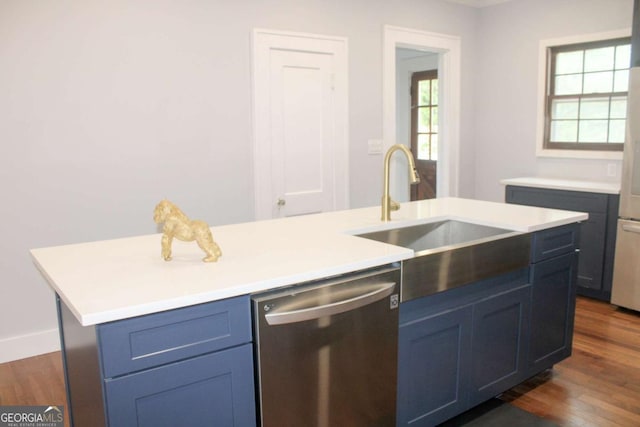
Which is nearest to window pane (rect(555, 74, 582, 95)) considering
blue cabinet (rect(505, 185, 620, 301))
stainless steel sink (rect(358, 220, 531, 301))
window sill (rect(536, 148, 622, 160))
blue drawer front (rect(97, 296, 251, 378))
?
window sill (rect(536, 148, 622, 160))

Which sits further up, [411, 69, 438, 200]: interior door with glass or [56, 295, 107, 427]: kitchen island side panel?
[411, 69, 438, 200]: interior door with glass

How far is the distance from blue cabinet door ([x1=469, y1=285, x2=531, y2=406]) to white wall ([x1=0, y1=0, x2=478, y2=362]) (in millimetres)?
2072

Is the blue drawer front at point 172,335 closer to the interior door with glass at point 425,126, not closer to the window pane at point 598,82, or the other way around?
the window pane at point 598,82

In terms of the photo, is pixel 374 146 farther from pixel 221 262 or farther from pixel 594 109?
pixel 221 262

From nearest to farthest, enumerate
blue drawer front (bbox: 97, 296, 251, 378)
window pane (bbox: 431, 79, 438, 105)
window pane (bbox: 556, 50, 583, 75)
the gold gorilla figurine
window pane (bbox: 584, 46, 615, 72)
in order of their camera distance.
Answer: blue drawer front (bbox: 97, 296, 251, 378), the gold gorilla figurine, window pane (bbox: 584, 46, 615, 72), window pane (bbox: 556, 50, 583, 75), window pane (bbox: 431, 79, 438, 105)

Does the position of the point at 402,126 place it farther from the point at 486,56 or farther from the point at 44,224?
the point at 44,224

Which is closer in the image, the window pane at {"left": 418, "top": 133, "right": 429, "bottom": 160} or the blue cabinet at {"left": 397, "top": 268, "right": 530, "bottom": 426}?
the blue cabinet at {"left": 397, "top": 268, "right": 530, "bottom": 426}

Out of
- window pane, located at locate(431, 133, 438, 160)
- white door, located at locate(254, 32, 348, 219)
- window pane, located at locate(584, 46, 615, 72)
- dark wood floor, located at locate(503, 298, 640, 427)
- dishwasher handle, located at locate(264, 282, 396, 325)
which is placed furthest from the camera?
window pane, located at locate(431, 133, 438, 160)

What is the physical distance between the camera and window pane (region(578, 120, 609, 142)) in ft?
15.0

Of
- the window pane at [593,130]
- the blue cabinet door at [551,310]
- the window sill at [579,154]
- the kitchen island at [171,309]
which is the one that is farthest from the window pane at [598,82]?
the kitchen island at [171,309]

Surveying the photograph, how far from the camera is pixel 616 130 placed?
4.48 meters

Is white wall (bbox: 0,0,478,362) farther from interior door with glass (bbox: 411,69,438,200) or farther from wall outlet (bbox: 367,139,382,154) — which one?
interior door with glass (bbox: 411,69,438,200)

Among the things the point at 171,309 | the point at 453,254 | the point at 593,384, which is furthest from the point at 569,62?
the point at 171,309

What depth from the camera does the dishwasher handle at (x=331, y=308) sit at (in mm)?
1638
